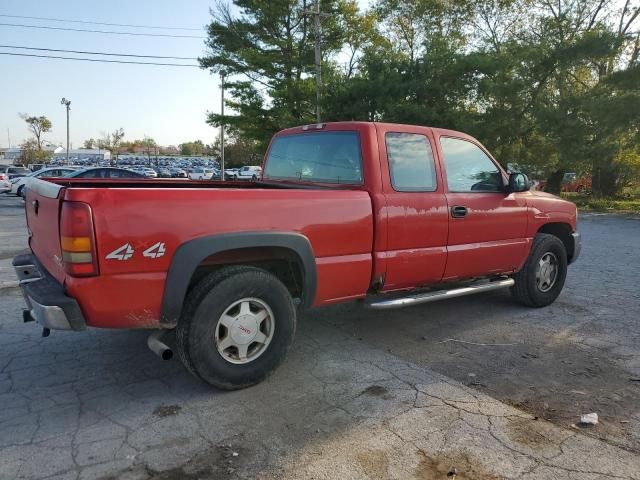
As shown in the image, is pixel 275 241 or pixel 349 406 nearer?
pixel 349 406

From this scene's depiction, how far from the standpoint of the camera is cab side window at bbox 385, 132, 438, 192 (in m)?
4.20

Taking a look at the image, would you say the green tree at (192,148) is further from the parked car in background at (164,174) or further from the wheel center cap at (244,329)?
the wheel center cap at (244,329)

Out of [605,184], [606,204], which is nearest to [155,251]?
[606,204]

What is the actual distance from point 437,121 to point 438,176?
1550 centimetres

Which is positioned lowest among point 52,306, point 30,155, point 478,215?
point 52,306

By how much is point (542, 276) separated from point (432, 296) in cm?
197

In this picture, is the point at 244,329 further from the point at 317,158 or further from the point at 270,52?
the point at 270,52

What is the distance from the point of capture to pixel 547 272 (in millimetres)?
5691

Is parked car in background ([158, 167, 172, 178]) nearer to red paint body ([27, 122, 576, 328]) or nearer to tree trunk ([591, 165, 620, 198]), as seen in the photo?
tree trunk ([591, 165, 620, 198])

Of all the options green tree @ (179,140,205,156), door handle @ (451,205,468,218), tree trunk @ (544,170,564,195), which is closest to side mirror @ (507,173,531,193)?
door handle @ (451,205,468,218)

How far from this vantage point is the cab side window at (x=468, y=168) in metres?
4.65

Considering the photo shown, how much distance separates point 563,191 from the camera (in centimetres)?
3050

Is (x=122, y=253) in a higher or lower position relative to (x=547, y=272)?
higher

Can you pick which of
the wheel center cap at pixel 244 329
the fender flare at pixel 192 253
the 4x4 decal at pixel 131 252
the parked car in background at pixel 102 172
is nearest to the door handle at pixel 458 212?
the fender flare at pixel 192 253
